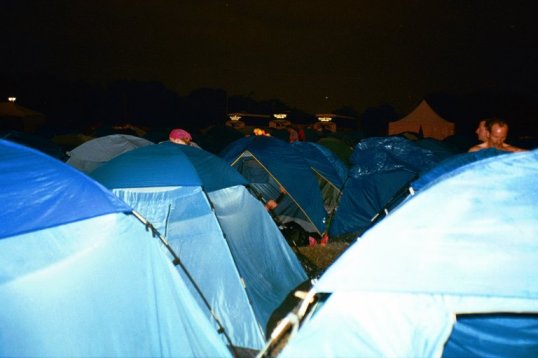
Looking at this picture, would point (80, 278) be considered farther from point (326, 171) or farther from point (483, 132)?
point (326, 171)

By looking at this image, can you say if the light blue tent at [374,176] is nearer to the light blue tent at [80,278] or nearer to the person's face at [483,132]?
the person's face at [483,132]

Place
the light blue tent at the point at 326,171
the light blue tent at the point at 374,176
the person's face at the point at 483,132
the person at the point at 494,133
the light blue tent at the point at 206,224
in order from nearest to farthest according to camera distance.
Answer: the light blue tent at the point at 206,224 → the person at the point at 494,133 → the person's face at the point at 483,132 → the light blue tent at the point at 374,176 → the light blue tent at the point at 326,171

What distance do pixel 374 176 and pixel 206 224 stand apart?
4.78 meters

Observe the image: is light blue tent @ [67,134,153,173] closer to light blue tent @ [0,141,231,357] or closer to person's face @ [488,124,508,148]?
light blue tent @ [0,141,231,357]

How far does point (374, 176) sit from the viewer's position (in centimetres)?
814

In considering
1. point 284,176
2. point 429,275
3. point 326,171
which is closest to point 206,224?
point 429,275

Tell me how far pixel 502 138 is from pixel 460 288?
9.50 ft

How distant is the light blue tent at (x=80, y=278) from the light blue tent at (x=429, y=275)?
47.8 inches

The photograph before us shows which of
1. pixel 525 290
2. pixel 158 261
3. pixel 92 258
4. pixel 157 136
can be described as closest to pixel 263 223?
pixel 158 261

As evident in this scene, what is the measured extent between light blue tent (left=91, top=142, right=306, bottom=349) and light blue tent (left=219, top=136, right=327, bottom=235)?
2.45 meters

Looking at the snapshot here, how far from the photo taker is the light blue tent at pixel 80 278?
284 cm

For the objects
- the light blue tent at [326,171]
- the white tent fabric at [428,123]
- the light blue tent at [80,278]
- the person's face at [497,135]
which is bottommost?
the white tent fabric at [428,123]

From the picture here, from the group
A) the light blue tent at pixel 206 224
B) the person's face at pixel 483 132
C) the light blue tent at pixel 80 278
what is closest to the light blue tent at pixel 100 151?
the light blue tent at pixel 206 224

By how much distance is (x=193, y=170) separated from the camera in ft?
14.0
